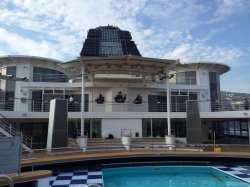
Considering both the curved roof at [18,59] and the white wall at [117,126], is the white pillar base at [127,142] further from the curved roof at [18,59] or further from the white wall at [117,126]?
the curved roof at [18,59]

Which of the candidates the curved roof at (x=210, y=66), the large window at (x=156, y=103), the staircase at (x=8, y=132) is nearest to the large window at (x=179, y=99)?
the large window at (x=156, y=103)

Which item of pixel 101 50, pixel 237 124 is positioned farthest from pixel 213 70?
pixel 101 50

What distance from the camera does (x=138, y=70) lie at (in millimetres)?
17031

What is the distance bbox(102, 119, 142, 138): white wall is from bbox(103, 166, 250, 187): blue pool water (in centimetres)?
617

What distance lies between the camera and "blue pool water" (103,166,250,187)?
888 cm

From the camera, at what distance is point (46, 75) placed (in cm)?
2148

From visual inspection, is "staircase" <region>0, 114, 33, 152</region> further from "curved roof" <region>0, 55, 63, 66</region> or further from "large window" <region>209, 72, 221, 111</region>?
"large window" <region>209, 72, 221, 111</region>

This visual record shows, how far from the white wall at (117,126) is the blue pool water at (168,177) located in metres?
6.17

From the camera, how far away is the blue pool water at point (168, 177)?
888cm

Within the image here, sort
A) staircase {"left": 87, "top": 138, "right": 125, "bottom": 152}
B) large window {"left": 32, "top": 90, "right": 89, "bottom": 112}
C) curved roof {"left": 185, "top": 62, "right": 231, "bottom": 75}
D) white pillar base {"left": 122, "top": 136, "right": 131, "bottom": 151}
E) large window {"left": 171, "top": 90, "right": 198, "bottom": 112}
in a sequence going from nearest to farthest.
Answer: white pillar base {"left": 122, "top": 136, "right": 131, "bottom": 151} < staircase {"left": 87, "top": 138, "right": 125, "bottom": 152} < large window {"left": 32, "top": 90, "right": 89, "bottom": 112} < large window {"left": 171, "top": 90, "right": 198, "bottom": 112} < curved roof {"left": 185, "top": 62, "right": 231, "bottom": 75}

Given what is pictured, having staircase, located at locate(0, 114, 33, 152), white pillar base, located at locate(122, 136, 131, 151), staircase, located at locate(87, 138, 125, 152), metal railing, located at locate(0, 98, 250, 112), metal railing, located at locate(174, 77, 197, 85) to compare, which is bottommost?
staircase, located at locate(87, 138, 125, 152)

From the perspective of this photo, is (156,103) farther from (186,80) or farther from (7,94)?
(7,94)

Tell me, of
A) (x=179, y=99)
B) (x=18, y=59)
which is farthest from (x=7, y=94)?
(x=179, y=99)

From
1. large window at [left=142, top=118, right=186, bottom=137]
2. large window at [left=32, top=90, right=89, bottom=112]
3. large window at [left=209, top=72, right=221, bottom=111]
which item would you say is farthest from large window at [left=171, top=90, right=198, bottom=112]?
large window at [left=32, top=90, right=89, bottom=112]
